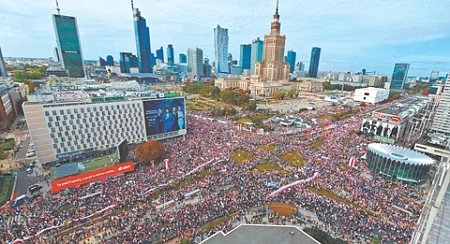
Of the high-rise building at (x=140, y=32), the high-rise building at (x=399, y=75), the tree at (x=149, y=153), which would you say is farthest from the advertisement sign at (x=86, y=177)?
the high-rise building at (x=140, y=32)

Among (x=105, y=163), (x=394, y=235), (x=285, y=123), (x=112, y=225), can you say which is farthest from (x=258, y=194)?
(x=285, y=123)

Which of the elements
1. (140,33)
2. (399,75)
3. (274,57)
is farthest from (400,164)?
(140,33)

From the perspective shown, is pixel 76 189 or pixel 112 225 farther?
pixel 76 189

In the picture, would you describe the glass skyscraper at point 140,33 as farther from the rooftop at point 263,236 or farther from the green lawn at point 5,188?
the rooftop at point 263,236

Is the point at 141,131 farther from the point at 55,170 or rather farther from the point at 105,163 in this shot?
the point at 55,170

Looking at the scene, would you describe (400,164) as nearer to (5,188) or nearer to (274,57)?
(5,188)
